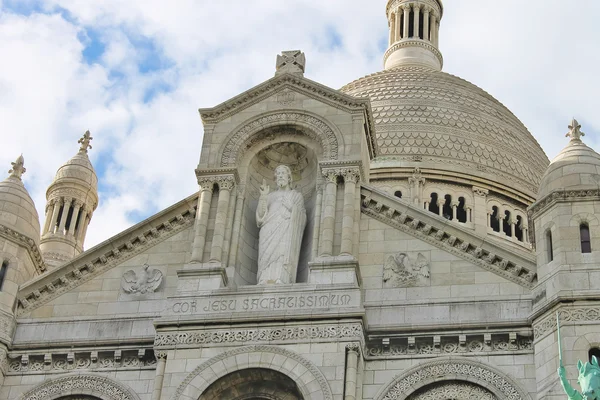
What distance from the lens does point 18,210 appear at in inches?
1447

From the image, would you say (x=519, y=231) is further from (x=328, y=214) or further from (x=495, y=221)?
(x=328, y=214)

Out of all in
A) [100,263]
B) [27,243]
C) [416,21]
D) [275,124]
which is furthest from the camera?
[416,21]

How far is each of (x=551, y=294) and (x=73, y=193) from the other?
94.2ft

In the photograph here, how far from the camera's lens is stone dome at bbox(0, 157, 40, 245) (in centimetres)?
3644

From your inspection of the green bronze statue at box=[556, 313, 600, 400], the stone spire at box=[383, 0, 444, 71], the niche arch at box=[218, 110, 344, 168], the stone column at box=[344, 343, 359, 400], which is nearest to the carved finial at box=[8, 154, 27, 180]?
the niche arch at box=[218, 110, 344, 168]

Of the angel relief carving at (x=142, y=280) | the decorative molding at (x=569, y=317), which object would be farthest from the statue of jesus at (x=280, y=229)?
the decorative molding at (x=569, y=317)

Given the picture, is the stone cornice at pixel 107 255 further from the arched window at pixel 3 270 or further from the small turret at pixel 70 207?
the small turret at pixel 70 207

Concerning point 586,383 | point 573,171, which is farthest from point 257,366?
point 573,171

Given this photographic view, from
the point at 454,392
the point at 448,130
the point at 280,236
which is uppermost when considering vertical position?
the point at 448,130

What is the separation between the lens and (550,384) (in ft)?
102

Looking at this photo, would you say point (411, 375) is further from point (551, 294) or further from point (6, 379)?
point (6, 379)

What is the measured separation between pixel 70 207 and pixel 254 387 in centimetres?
2582

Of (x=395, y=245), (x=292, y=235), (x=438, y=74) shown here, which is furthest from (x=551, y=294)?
(x=438, y=74)

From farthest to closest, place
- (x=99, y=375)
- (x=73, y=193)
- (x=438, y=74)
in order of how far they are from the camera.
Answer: (x=438, y=74)
(x=73, y=193)
(x=99, y=375)
